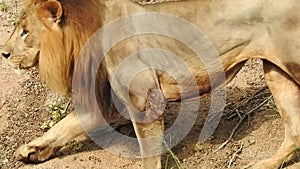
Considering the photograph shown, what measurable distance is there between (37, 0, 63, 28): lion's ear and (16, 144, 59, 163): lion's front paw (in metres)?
0.79

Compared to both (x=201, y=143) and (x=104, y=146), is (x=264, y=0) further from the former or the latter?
(x=104, y=146)

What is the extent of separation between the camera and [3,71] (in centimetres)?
500

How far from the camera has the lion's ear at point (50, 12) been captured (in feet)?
12.0

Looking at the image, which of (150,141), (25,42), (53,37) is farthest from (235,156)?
(25,42)

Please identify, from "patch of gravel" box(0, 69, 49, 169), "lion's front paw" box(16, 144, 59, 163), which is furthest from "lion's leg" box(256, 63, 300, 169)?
"patch of gravel" box(0, 69, 49, 169)

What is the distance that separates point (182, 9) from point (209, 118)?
998 mm

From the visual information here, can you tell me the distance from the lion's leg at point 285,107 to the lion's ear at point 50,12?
3.70ft

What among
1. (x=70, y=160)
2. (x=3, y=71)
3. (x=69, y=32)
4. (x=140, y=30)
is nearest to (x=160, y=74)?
(x=140, y=30)

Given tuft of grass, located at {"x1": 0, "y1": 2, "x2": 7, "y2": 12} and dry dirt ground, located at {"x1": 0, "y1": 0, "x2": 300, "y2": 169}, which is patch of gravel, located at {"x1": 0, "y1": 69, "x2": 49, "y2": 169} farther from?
tuft of grass, located at {"x1": 0, "y1": 2, "x2": 7, "y2": 12}

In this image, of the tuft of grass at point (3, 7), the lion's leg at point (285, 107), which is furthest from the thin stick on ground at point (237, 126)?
the tuft of grass at point (3, 7)

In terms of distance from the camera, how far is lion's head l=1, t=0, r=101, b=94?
3.73 m

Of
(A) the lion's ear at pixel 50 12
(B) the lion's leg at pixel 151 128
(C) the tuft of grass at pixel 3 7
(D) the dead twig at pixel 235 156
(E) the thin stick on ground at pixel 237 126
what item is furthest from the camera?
(C) the tuft of grass at pixel 3 7

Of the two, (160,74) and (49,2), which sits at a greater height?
(49,2)

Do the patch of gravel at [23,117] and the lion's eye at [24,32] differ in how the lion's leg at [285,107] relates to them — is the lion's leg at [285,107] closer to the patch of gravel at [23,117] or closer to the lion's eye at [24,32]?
the lion's eye at [24,32]
